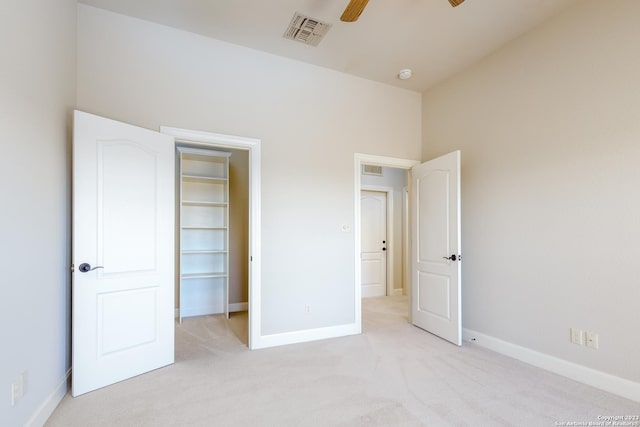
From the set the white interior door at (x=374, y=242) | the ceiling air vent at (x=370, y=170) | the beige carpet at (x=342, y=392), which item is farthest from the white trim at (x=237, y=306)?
→ the ceiling air vent at (x=370, y=170)

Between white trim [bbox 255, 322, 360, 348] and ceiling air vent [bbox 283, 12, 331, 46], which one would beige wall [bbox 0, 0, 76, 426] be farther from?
ceiling air vent [bbox 283, 12, 331, 46]

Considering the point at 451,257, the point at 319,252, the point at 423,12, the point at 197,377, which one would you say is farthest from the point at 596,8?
the point at 197,377

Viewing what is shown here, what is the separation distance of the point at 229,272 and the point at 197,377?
7.26 ft

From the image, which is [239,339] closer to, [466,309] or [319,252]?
[319,252]

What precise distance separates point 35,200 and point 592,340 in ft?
13.7

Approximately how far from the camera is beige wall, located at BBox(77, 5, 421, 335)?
264 cm

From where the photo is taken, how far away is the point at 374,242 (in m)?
5.71

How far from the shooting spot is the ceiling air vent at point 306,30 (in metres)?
2.70

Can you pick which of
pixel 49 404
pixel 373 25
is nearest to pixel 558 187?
pixel 373 25

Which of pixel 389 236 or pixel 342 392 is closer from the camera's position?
pixel 342 392

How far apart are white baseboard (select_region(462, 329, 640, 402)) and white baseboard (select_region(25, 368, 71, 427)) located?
3.75m

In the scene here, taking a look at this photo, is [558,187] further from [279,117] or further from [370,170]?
[370,170]

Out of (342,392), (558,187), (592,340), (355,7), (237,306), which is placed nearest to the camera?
(355,7)

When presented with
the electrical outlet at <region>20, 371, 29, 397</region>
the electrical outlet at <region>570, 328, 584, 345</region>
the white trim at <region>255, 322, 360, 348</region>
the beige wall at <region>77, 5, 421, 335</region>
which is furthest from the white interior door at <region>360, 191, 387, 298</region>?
the electrical outlet at <region>20, 371, 29, 397</region>
